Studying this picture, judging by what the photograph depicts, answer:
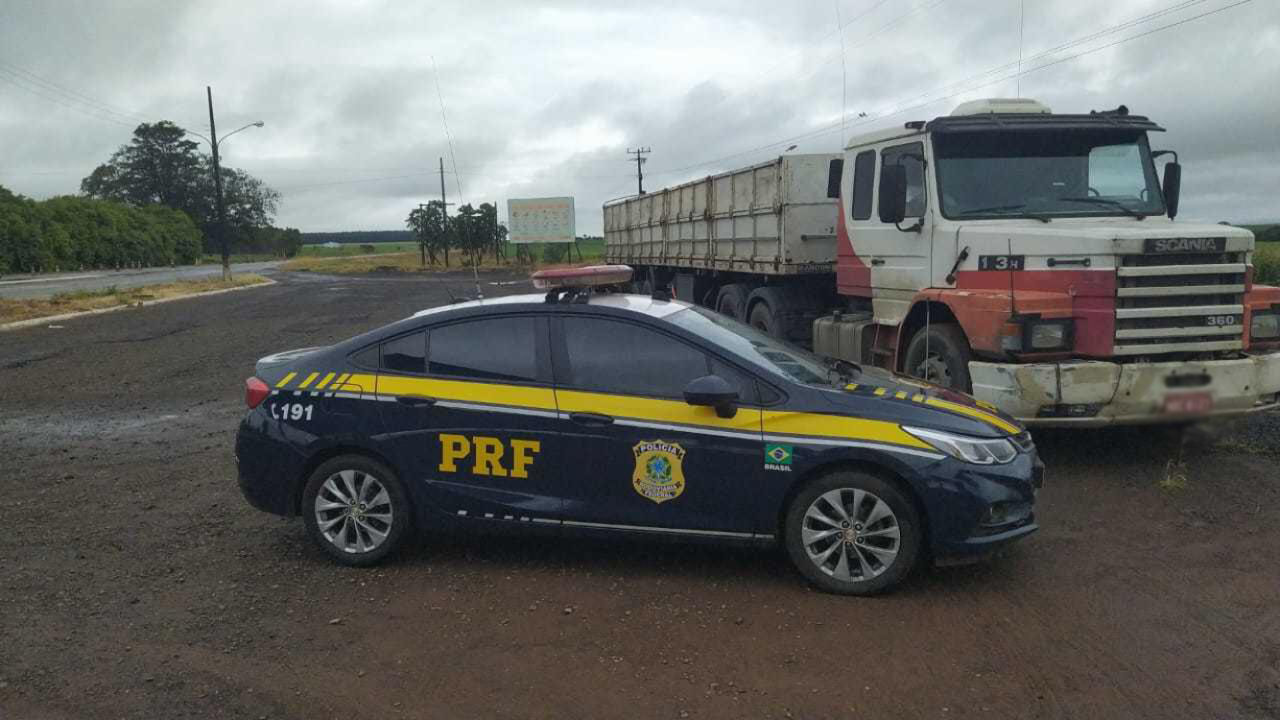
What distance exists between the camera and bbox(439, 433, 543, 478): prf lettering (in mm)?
4953

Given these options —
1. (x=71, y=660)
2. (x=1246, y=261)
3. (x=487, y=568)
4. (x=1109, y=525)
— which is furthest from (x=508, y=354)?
(x=1246, y=261)

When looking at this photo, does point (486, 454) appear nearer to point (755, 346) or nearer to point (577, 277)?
point (577, 277)

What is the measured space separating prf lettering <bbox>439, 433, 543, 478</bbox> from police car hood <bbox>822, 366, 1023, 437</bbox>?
1576mm

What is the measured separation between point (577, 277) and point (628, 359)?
2.16 feet

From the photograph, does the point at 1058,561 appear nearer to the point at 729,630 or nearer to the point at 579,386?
the point at 729,630

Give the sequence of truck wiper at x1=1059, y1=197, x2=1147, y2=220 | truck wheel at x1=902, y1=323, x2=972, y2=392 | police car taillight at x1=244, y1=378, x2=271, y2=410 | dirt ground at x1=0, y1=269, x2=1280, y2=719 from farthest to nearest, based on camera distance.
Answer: truck wiper at x1=1059, y1=197, x2=1147, y2=220, truck wheel at x1=902, y1=323, x2=972, y2=392, police car taillight at x1=244, y1=378, x2=271, y2=410, dirt ground at x1=0, y1=269, x2=1280, y2=719

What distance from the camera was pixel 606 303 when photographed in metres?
5.23

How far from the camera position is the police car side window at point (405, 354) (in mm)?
5207

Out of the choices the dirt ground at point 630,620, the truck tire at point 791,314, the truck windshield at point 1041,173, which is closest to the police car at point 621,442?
the dirt ground at point 630,620

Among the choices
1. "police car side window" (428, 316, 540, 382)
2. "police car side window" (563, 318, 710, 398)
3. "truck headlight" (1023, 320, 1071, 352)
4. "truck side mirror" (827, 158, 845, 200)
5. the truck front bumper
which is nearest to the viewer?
the truck front bumper

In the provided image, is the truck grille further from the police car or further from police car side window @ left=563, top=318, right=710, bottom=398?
police car side window @ left=563, top=318, right=710, bottom=398

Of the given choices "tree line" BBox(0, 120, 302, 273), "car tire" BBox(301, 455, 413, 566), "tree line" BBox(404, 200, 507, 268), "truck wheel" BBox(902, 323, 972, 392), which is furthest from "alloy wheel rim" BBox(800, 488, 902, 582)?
"tree line" BBox(404, 200, 507, 268)

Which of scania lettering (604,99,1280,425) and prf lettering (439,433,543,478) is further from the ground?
scania lettering (604,99,1280,425)

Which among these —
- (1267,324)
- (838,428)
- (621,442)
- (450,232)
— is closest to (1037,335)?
(1267,324)
